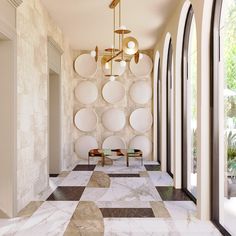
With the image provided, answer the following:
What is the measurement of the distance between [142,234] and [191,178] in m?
2.00

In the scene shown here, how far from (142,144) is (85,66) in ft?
9.07

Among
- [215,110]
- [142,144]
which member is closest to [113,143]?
[142,144]

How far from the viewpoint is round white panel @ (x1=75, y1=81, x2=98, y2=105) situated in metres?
9.06

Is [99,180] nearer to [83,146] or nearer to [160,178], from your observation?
[160,178]

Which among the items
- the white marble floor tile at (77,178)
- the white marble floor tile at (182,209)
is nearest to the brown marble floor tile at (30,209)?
the white marble floor tile at (77,178)

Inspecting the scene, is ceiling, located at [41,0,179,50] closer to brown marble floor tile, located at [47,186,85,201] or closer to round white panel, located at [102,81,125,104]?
round white panel, located at [102,81,125,104]

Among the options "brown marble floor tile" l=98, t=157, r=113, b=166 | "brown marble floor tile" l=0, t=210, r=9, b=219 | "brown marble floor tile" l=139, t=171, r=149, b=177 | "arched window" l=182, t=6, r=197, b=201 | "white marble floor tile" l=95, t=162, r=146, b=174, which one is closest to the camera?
"brown marble floor tile" l=0, t=210, r=9, b=219

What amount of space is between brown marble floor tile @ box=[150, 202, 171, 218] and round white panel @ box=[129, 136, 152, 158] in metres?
4.41

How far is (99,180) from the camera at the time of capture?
6418mm

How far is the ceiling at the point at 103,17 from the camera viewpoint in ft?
18.0

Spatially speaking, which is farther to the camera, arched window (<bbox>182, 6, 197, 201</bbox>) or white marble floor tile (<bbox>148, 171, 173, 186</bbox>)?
white marble floor tile (<bbox>148, 171, 173, 186</bbox>)

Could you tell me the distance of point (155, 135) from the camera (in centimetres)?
904

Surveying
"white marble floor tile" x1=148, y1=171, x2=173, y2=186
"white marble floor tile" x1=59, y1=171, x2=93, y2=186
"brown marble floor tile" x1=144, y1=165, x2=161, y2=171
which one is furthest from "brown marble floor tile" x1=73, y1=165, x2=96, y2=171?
"white marble floor tile" x1=148, y1=171, x2=173, y2=186

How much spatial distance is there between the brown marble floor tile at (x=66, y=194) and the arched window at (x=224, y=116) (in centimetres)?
222
